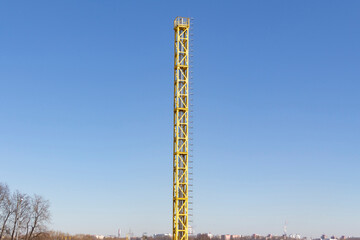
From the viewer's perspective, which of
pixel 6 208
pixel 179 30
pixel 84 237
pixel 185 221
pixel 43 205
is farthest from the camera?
pixel 84 237

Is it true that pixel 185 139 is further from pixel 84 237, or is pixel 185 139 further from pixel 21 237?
pixel 84 237

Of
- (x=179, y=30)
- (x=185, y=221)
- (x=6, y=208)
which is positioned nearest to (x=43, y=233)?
(x=6, y=208)

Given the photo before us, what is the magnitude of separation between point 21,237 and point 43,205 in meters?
10.1

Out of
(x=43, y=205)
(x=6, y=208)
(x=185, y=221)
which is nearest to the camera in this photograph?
(x=185, y=221)

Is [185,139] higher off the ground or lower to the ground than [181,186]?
higher

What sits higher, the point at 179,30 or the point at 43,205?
the point at 179,30

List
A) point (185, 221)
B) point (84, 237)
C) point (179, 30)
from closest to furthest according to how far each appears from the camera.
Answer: point (185, 221) → point (179, 30) → point (84, 237)

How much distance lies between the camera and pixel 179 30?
51469 mm

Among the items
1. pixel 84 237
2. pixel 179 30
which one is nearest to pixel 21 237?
pixel 179 30

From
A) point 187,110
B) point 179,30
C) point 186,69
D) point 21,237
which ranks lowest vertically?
point 21,237

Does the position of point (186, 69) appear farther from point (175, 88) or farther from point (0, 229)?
point (0, 229)

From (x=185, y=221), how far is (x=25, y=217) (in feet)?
160

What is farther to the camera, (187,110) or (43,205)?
(43,205)

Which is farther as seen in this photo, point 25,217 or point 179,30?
point 25,217
